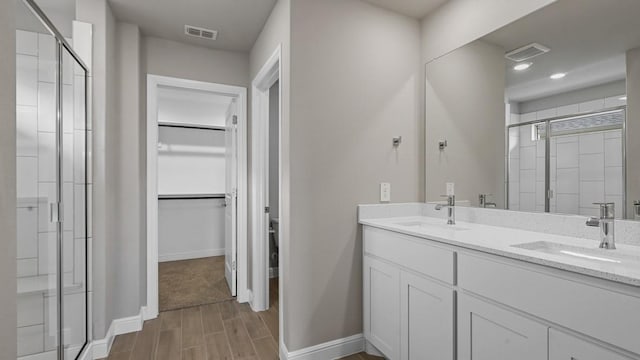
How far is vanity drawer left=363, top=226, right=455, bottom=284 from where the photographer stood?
1.45 meters

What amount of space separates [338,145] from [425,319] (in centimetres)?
118

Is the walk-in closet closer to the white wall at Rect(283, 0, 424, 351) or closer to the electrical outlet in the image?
the white wall at Rect(283, 0, 424, 351)

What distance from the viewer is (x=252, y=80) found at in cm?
291

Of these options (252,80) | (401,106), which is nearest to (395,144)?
(401,106)

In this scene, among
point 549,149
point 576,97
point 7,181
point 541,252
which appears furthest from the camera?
point 549,149

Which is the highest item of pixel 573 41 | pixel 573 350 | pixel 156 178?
pixel 573 41

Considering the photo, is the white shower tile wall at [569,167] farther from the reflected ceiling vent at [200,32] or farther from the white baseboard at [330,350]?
the reflected ceiling vent at [200,32]

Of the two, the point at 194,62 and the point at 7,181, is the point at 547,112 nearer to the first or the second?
the point at 7,181

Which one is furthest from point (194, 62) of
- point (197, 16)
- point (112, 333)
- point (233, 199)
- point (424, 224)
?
point (424, 224)

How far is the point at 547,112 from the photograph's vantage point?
1630mm

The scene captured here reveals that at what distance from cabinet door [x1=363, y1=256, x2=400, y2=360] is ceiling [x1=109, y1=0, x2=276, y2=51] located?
2086 mm

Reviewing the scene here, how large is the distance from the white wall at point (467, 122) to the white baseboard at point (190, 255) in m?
3.77

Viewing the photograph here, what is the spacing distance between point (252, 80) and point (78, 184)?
1676 mm

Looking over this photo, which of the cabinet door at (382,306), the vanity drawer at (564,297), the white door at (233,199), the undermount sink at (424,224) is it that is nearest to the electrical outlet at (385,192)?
the undermount sink at (424,224)
